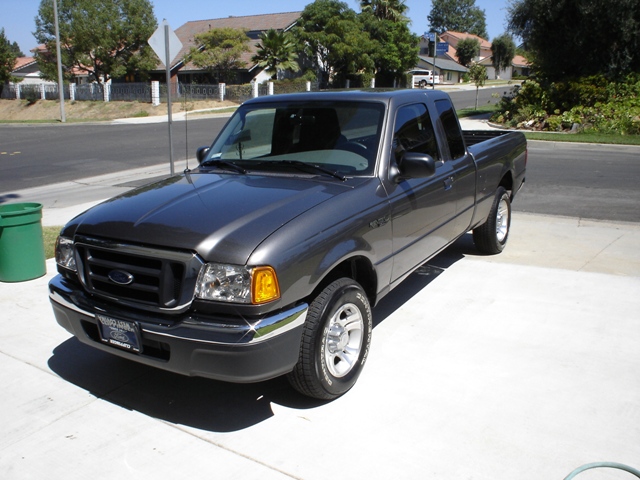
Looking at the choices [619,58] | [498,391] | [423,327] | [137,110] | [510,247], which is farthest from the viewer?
[137,110]

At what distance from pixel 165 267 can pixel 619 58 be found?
22361 millimetres

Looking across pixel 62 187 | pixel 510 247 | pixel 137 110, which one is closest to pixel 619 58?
pixel 510 247

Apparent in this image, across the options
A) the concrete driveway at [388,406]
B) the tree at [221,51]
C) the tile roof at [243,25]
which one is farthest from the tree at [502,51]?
the concrete driveway at [388,406]

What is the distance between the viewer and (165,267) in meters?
3.42

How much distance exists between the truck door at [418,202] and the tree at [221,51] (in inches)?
1654

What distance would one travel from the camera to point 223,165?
16.0 feet

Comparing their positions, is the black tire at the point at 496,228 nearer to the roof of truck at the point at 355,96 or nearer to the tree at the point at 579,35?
the roof of truck at the point at 355,96

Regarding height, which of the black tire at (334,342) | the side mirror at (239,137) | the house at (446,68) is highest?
the house at (446,68)

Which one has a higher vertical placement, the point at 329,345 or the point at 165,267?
the point at 165,267

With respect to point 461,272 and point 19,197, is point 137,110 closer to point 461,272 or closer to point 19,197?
point 19,197

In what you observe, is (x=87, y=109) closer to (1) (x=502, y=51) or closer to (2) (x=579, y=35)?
(2) (x=579, y=35)

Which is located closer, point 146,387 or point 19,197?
point 146,387

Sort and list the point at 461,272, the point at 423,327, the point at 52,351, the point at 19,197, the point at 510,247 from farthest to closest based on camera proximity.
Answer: the point at 19,197
the point at 510,247
the point at 461,272
the point at 423,327
the point at 52,351

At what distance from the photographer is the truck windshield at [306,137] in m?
4.61
